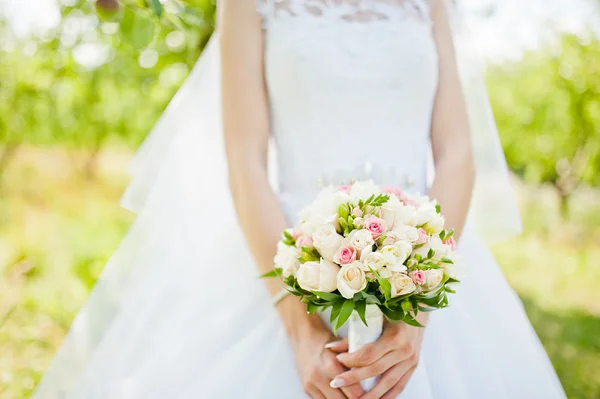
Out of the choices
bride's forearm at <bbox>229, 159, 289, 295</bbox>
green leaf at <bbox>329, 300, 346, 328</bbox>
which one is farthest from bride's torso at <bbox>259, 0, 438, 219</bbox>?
green leaf at <bbox>329, 300, 346, 328</bbox>

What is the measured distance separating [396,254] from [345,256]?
95mm

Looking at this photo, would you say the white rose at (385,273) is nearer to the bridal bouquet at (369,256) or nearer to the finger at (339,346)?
the bridal bouquet at (369,256)

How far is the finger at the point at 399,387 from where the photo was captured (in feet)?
4.49

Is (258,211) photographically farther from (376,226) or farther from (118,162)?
(118,162)

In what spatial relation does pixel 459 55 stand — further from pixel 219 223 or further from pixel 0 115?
pixel 0 115

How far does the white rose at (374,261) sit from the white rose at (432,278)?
97 mm

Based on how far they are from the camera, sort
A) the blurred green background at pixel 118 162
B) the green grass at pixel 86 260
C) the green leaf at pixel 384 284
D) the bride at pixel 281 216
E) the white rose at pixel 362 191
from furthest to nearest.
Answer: the green grass at pixel 86 260, the blurred green background at pixel 118 162, the bride at pixel 281 216, the white rose at pixel 362 191, the green leaf at pixel 384 284

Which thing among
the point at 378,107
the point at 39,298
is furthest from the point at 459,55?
the point at 39,298

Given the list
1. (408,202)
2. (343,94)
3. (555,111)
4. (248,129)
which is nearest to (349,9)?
(343,94)

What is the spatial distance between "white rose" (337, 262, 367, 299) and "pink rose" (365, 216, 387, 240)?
0.21 feet

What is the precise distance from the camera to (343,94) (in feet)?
5.58

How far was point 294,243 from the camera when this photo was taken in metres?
1.30

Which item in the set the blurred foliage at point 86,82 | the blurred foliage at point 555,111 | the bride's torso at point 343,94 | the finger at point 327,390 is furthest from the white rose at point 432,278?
the blurred foliage at point 555,111

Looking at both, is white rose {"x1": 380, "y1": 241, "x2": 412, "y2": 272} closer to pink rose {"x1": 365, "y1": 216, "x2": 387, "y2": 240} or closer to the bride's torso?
pink rose {"x1": 365, "y1": 216, "x2": 387, "y2": 240}
